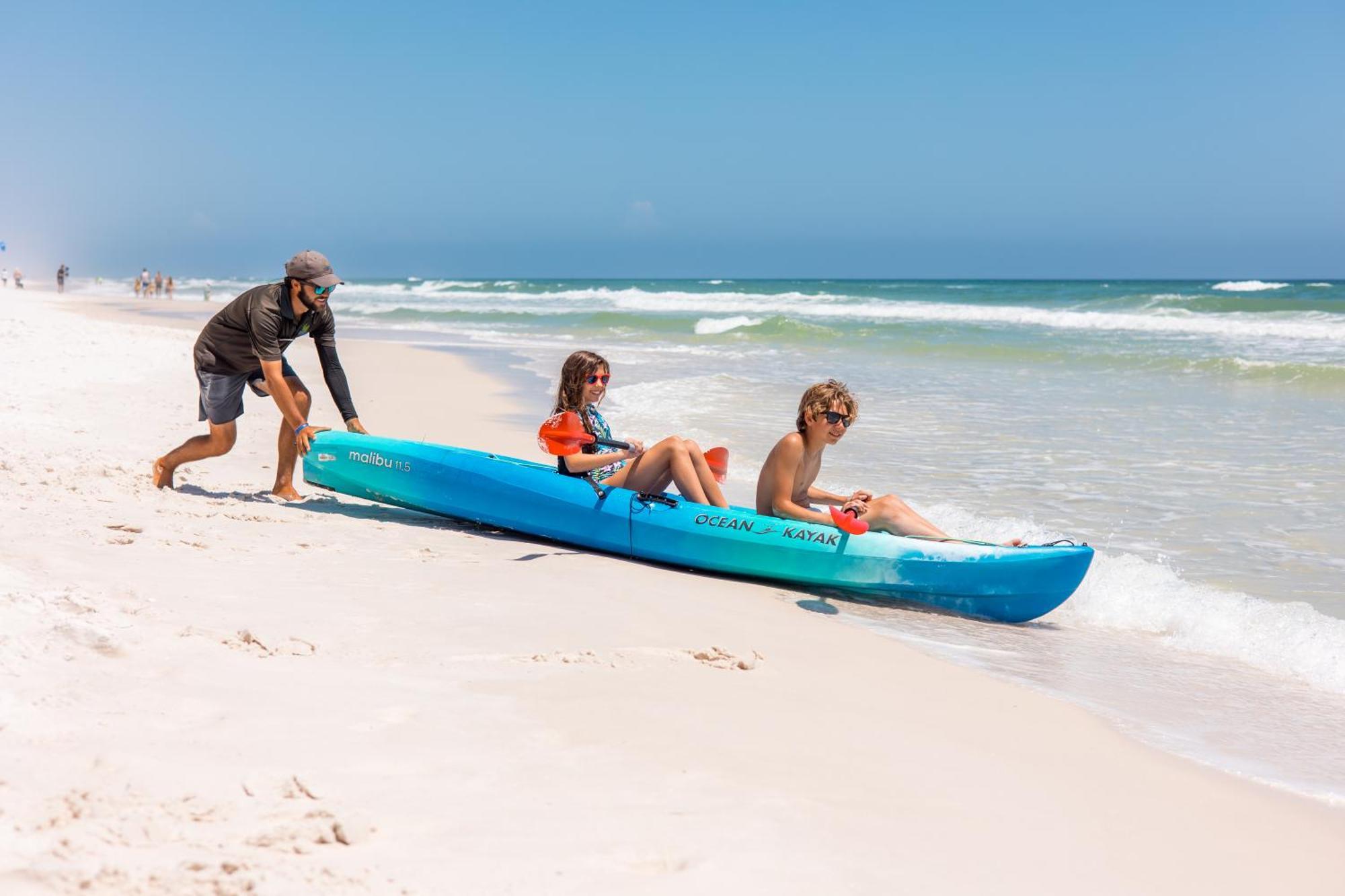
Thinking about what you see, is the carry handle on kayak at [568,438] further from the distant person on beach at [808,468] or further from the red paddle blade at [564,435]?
the distant person on beach at [808,468]

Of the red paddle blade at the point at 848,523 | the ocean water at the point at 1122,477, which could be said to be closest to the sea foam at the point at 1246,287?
the ocean water at the point at 1122,477

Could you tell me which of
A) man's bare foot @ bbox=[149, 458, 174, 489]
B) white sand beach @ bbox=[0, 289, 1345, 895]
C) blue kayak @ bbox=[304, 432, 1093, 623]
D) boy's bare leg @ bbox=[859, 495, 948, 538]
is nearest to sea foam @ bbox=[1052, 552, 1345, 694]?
blue kayak @ bbox=[304, 432, 1093, 623]

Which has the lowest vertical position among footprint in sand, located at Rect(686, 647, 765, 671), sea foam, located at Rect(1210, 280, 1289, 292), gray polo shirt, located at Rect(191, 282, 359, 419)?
footprint in sand, located at Rect(686, 647, 765, 671)

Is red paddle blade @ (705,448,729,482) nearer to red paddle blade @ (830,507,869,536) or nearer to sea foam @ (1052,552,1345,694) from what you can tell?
red paddle blade @ (830,507,869,536)

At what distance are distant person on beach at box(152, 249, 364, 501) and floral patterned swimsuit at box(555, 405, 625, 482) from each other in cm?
135

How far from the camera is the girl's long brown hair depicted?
5379mm

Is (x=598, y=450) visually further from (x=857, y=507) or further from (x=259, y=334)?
(x=259, y=334)

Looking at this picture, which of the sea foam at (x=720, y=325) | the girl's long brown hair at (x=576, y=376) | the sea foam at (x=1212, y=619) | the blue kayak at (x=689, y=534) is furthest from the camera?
the sea foam at (x=720, y=325)

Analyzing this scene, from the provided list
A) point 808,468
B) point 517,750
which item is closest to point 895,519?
point 808,468

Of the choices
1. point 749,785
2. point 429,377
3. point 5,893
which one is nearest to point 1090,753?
point 749,785

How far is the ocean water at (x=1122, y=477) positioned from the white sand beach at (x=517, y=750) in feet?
1.83

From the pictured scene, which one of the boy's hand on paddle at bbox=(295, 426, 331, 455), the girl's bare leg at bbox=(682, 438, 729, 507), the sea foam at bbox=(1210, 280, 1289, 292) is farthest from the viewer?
the sea foam at bbox=(1210, 280, 1289, 292)

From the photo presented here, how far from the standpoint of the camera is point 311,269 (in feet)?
18.6

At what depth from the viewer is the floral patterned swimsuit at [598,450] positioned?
5566 millimetres
